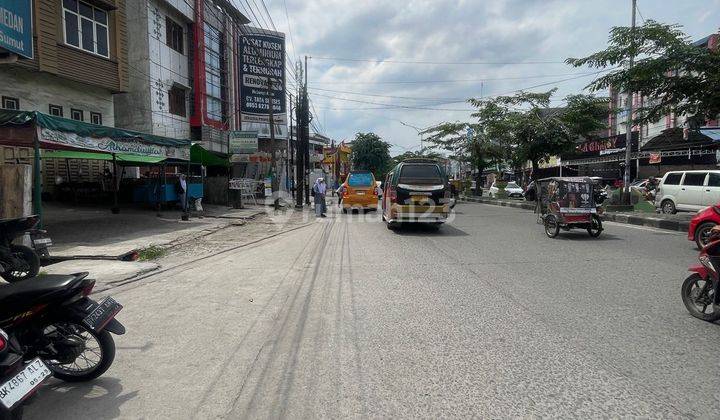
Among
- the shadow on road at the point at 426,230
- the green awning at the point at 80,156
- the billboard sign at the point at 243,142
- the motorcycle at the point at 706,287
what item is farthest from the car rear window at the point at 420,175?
the billboard sign at the point at 243,142

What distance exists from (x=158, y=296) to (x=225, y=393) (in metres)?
3.79

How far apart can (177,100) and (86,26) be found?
8.72 metres

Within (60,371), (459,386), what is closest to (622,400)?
(459,386)

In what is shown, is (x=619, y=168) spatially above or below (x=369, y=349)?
above

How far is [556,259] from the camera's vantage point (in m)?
9.28

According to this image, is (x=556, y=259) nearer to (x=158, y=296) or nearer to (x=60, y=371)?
(x=158, y=296)

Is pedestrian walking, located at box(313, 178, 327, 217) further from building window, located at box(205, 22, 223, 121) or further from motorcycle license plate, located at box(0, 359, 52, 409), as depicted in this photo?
motorcycle license plate, located at box(0, 359, 52, 409)

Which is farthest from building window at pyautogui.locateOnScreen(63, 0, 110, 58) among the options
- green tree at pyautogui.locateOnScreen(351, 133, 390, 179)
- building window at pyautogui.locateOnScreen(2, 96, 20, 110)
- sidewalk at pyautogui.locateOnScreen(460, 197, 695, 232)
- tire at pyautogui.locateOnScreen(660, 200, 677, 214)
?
green tree at pyautogui.locateOnScreen(351, 133, 390, 179)

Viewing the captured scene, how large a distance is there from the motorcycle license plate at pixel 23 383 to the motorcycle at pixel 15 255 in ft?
17.9

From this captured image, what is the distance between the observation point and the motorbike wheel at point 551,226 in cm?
1244

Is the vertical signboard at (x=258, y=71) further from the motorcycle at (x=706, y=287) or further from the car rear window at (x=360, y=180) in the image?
the motorcycle at (x=706, y=287)

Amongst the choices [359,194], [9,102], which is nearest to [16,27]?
[9,102]

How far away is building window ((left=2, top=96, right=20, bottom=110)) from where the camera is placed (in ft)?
53.3

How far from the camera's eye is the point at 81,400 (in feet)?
12.1
